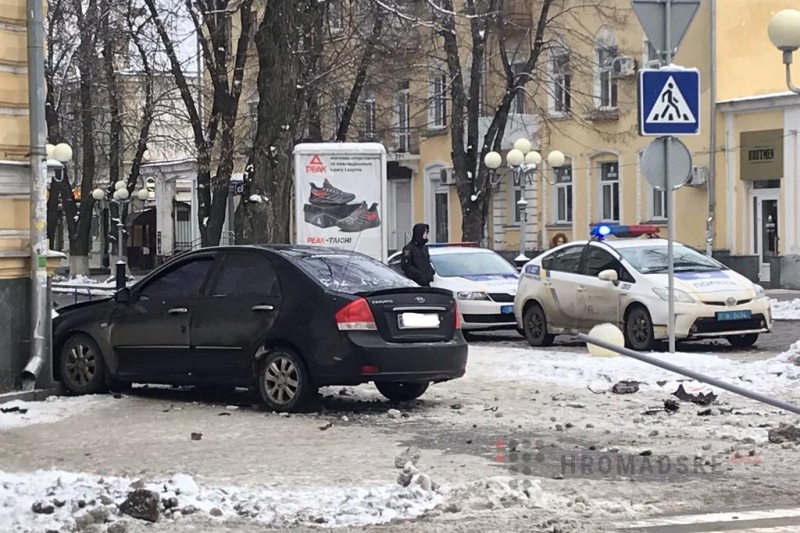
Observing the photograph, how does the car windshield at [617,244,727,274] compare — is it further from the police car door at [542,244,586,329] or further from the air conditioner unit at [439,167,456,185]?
the air conditioner unit at [439,167,456,185]

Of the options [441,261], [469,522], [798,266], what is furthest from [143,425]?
[798,266]

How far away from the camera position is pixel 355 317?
1147 centimetres

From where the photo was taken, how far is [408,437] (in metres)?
10.4

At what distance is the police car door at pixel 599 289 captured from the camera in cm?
1802

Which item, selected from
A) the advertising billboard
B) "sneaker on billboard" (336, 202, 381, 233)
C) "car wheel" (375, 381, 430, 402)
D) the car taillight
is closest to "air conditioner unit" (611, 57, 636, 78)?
the advertising billboard

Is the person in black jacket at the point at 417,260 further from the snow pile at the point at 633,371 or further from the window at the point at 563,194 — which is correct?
the window at the point at 563,194


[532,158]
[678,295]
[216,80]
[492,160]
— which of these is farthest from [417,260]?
[532,158]

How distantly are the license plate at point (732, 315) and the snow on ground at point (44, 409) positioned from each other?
811 centimetres

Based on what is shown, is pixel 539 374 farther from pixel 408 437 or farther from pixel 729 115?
pixel 729 115

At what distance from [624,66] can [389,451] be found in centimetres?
2971

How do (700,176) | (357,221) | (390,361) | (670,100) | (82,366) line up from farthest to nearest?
(700,176) < (357,221) < (670,100) < (82,366) < (390,361)

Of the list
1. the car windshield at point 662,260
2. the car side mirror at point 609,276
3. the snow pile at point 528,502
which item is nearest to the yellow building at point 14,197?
the snow pile at point 528,502

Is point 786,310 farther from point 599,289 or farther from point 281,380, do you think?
point 281,380

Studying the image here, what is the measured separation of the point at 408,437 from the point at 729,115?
87.3 feet
